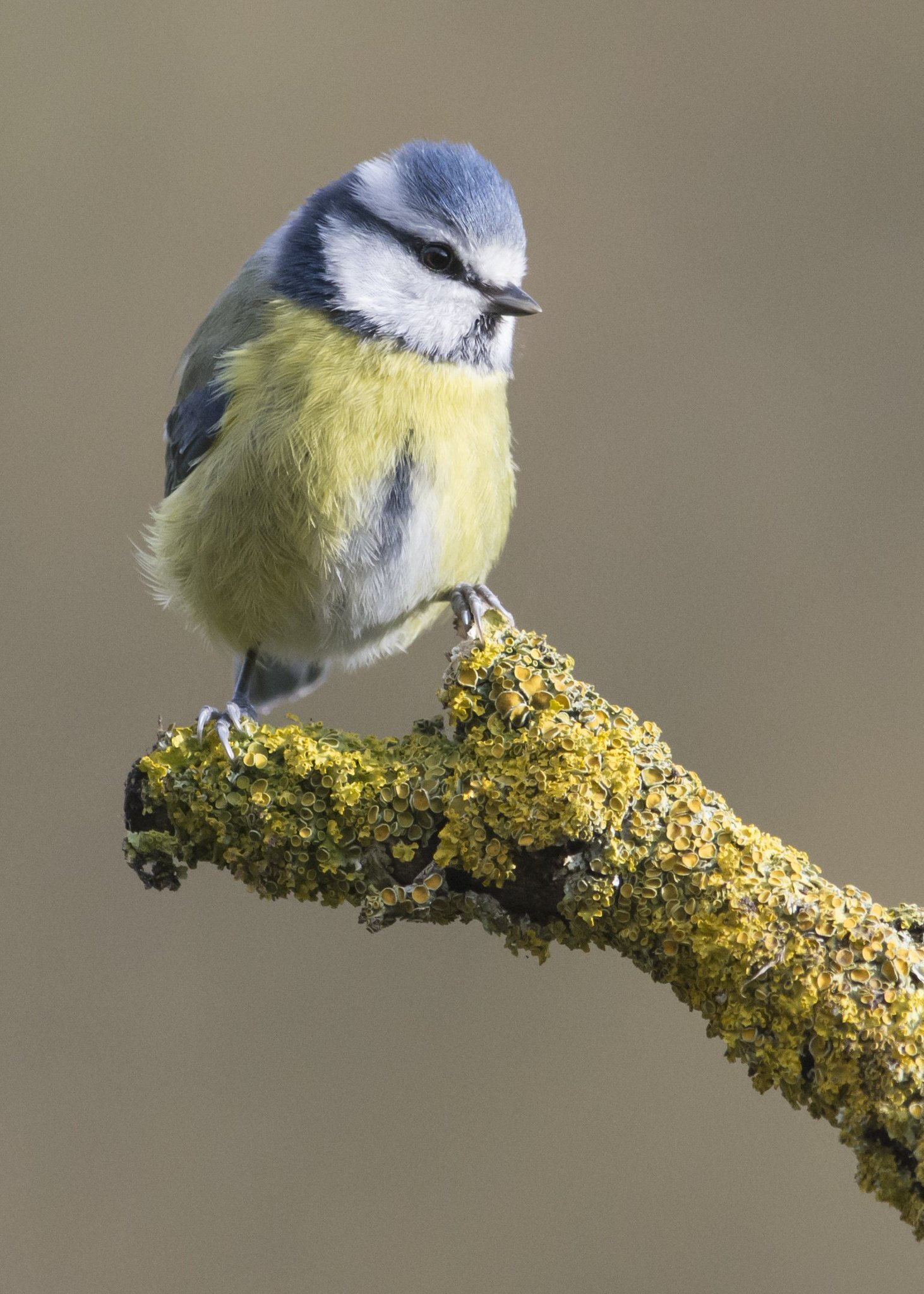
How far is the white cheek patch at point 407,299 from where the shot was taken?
44.9 inches

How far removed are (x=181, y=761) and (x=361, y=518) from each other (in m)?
0.35

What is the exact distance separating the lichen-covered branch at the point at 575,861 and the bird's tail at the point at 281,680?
468mm

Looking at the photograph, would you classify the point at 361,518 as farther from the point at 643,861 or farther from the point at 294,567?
the point at 643,861

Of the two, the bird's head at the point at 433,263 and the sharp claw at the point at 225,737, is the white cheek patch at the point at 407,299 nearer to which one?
the bird's head at the point at 433,263

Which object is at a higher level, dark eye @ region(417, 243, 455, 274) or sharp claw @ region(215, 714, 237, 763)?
dark eye @ region(417, 243, 455, 274)

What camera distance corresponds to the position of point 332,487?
110 cm

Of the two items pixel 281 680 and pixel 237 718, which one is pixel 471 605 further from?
pixel 281 680

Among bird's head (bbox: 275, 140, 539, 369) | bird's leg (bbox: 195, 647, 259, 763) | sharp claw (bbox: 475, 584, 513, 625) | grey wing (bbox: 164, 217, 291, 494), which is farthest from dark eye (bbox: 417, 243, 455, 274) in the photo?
bird's leg (bbox: 195, 647, 259, 763)

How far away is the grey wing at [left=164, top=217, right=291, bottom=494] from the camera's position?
1.20 meters

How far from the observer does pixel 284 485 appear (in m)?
1.11

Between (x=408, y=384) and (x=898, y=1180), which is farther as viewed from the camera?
(x=408, y=384)

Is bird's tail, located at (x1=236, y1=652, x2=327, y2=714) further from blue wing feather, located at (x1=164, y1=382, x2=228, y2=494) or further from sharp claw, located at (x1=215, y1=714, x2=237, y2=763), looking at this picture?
sharp claw, located at (x1=215, y1=714, x2=237, y2=763)

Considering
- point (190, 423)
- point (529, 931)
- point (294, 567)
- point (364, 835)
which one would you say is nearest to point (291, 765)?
point (364, 835)

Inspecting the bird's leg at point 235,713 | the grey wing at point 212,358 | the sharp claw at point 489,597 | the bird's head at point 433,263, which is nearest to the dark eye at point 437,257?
the bird's head at point 433,263
